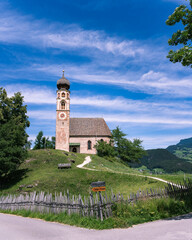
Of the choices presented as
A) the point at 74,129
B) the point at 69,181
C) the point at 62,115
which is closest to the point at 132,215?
the point at 69,181

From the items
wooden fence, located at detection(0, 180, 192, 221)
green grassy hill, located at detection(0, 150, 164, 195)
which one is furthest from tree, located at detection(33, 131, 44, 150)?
wooden fence, located at detection(0, 180, 192, 221)

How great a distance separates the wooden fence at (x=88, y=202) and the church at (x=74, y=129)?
119ft

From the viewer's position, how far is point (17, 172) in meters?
33.1

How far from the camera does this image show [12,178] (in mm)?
31078

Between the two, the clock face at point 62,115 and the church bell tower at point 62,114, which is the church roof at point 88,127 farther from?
the clock face at point 62,115

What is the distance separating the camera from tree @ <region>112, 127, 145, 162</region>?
179 ft

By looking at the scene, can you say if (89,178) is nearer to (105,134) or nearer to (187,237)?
(187,237)

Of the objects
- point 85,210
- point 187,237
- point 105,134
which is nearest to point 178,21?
point 187,237

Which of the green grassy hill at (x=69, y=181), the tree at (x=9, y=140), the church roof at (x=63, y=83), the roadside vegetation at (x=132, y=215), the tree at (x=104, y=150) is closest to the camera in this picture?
the roadside vegetation at (x=132, y=215)

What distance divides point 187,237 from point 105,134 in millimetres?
49811

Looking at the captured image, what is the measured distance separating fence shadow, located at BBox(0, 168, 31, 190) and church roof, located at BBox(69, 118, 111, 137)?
2453 cm

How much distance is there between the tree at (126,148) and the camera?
54500 millimetres

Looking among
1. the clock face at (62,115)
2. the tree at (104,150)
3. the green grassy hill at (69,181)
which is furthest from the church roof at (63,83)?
the green grassy hill at (69,181)

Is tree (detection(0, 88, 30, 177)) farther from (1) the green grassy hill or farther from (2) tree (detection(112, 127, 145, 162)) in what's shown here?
(2) tree (detection(112, 127, 145, 162))
